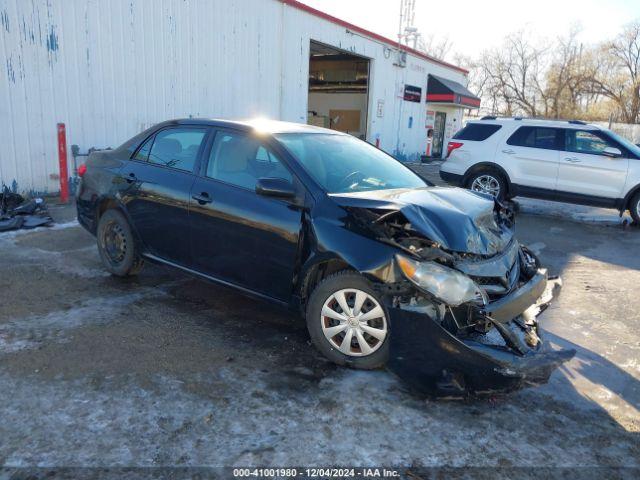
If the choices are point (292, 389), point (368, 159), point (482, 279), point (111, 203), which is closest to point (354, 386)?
point (292, 389)

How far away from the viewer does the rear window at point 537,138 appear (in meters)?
9.66

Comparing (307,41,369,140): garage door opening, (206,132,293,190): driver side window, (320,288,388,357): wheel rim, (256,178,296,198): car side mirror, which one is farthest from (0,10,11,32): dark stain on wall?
(307,41,369,140): garage door opening

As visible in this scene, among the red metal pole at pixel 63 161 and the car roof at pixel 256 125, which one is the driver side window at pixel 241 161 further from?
the red metal pole at pixel 63 161

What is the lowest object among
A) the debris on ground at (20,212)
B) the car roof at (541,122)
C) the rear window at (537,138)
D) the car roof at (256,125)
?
the debris on ground at (20,212)

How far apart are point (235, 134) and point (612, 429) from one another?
3.37m

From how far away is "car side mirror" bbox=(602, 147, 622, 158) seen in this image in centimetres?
915

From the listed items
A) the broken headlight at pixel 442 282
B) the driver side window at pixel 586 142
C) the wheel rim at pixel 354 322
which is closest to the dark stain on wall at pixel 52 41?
the wheel rim at pixel 354 322

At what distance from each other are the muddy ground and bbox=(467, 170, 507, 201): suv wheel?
5.43 m

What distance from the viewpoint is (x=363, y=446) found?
267cm

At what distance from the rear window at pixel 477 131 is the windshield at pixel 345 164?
6274mm

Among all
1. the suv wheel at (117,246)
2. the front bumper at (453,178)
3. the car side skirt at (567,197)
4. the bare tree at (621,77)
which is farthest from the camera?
the bare tree at (621,77)

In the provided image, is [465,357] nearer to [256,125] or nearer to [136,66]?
[256,125]

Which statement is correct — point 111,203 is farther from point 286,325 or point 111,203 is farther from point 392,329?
point 392,329

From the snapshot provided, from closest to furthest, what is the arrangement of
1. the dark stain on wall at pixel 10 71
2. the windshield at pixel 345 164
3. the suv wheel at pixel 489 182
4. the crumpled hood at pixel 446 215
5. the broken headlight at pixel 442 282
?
the broken headlight at pixel 442 282 < the crumpled hood at pixel 446 215 < the windshield at pixel 345 164 < the dark stain on wall at pixel 10 71 < the suv wheel at pixel 489 182
